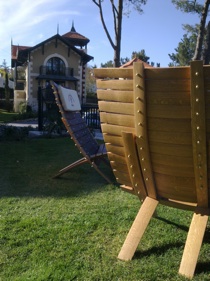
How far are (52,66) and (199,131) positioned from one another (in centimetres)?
2973

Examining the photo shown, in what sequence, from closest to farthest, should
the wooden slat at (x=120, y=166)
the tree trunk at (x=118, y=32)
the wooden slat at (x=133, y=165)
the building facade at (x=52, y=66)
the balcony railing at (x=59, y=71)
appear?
the wooden slat at (x=133, y=165) → the wooden slat at (x=120, y=166) → the tree trunk at (x=118, y=32) → the building facade at (x=52, y=66) → the balcony railing at (x=59, y=71)

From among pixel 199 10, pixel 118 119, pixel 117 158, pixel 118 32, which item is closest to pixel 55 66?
pixel 118 32

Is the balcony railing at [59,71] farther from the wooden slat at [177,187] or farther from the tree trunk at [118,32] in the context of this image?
the wooden slat at [177,187]

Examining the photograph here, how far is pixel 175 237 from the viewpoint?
8.93 feet

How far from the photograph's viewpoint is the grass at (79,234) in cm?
217

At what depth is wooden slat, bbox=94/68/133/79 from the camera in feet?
7.02

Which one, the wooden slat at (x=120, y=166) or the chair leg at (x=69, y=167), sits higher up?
the wooden slat at (x=120, y=166)

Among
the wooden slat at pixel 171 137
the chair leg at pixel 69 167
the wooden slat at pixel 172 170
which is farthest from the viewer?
the chair leg at pixel 69 167

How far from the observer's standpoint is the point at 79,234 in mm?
2771

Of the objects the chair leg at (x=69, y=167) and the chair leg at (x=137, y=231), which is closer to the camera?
the chair leg at (x=137, y=231)

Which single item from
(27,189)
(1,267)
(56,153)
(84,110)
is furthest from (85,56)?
(1,267)

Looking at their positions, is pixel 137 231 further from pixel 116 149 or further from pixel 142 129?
pixel 142 129

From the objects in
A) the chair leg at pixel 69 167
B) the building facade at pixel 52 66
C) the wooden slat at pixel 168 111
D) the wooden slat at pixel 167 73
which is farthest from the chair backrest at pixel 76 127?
the building facade at pixel 52 66

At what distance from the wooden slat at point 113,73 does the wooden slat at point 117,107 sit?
191 mm
